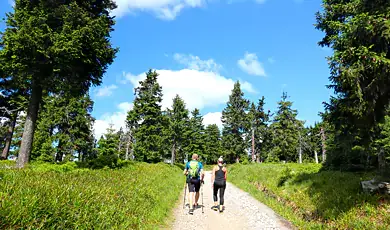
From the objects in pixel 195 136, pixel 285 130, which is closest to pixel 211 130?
pixel 195 136

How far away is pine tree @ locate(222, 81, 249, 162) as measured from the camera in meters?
53.8

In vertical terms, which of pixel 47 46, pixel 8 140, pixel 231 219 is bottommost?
pixel 231 219

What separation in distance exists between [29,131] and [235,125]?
1794 inches

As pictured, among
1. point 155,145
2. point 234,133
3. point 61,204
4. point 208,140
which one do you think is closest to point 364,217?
point 61,204

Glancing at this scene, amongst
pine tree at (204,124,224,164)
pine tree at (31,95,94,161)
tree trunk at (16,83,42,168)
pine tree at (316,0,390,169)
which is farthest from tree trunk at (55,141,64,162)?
pine tree at (204,124,224,164)

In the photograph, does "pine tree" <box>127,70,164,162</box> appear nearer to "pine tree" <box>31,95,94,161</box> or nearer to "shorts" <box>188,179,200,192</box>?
"pine tree" <box>31,95,94,161</box>

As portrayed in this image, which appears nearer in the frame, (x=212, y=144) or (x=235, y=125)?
(x=235, y=125)

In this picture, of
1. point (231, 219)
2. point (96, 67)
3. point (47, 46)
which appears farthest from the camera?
point (96, 67)

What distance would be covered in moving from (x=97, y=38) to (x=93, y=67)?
6.82 ft

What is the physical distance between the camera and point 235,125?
5475cm

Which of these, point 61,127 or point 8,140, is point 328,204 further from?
point 61,127

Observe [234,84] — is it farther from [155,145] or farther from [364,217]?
[364,217]

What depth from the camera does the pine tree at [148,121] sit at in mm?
35531

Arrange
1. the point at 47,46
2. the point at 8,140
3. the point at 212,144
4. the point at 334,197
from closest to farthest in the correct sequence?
the point at 334,197, the point at 47,46, the point at 8,140, the point at 212,144
